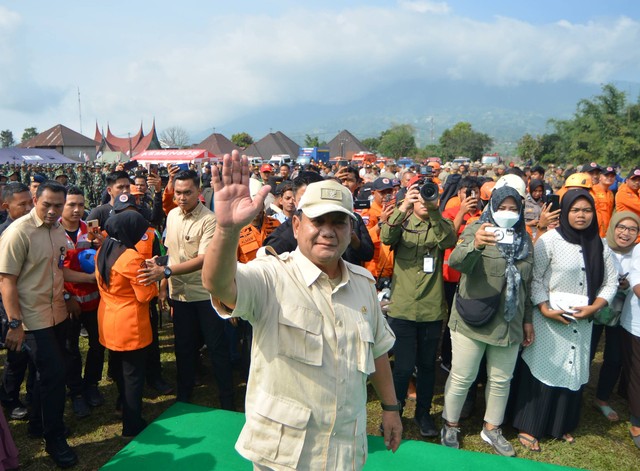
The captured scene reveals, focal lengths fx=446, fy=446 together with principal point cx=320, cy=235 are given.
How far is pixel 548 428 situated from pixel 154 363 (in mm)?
3530

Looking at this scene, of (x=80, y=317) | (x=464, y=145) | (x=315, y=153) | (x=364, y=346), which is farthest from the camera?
(x=464, y=145)

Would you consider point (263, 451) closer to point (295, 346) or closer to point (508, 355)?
point (295, 346)

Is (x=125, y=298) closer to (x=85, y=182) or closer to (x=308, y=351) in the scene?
(x=308, y=351)

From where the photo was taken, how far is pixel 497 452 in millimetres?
3422

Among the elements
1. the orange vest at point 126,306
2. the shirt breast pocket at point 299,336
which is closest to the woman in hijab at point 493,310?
the shirt breast pocket at point 299,336

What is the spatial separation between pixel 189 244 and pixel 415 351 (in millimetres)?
2030

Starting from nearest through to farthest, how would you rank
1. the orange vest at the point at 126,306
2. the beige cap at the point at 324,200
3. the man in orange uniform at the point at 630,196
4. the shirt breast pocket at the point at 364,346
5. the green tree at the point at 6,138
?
the beige cap at the point at 324,200
the shirt breast pocket at the point at 364,346
the orange vest at the point at 126,306
the man in orange uniform at the point at 630,196
the green tree at the point at 6,138

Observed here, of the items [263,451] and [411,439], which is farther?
[411,439]

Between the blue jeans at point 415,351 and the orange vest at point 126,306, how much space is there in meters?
1.88

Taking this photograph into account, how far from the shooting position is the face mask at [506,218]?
2.92 meters

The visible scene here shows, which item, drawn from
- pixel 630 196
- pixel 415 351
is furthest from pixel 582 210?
pixel 630 196

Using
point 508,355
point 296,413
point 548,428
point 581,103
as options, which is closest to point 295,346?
point 296,413

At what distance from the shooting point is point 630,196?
6578 millimetres

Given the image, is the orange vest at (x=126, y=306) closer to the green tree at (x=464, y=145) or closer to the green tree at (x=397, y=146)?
the green tree at (x=464, y=145)
